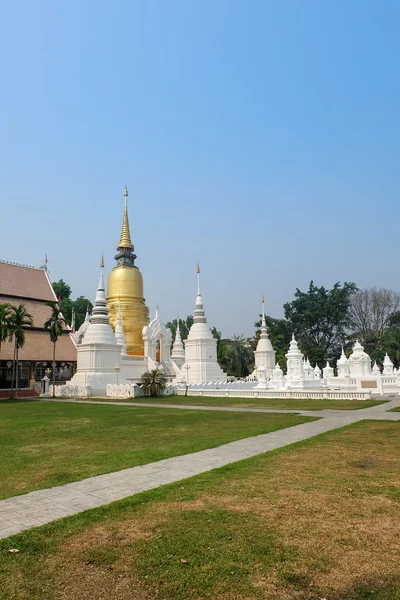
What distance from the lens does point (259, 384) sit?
31703 mm

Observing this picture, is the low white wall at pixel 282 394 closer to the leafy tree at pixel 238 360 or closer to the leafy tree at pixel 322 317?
the leafy tree at pixel 238 360

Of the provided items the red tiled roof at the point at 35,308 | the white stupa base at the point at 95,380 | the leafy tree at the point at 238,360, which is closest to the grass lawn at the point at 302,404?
the white stupa base at the point at 95,380

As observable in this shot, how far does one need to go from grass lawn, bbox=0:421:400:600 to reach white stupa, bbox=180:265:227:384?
32.8m

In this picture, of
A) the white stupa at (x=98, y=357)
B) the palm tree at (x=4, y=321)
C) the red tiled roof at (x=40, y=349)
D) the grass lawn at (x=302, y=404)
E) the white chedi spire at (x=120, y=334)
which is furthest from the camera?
the white chedi spire at (x=120, y=334)

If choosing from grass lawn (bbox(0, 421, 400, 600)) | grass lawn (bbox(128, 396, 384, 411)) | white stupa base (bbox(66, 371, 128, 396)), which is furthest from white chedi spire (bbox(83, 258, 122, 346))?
grass lawn (bbox(0, 421, 400, 600))

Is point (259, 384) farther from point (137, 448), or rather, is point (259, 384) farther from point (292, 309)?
point (292, 309)

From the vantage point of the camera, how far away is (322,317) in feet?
207

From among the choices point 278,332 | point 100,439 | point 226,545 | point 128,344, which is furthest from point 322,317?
point 226,545

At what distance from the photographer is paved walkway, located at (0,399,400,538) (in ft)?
17.9

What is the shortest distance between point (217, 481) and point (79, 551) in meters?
2.89

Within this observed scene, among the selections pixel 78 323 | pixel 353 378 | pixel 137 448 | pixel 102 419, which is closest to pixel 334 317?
pixel 353 378

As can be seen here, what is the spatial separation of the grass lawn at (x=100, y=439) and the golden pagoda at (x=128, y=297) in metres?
26.3

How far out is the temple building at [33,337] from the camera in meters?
36.2

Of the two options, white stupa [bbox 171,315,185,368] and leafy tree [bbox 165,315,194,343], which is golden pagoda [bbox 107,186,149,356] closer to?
white stupa [bbox 171,315,185,368]
